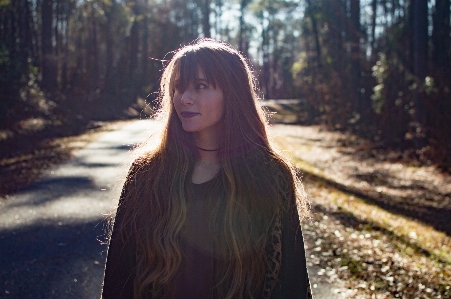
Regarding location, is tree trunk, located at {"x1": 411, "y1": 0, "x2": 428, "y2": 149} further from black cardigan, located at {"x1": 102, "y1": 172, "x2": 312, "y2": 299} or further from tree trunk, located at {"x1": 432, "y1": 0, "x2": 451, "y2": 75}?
black cardigan, located at {"x1": 102, "y1": 172, "x2": 312, "y2": 299}

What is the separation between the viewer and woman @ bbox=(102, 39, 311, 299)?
7.39ft

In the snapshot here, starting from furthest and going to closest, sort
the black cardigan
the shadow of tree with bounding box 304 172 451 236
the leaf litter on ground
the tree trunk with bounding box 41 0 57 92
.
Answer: the tree trunk with bounding box 41 0 57 92 → the shadow of tree with bounding box 304 172 451 236 → the leaf litter on ground → the black cardigan

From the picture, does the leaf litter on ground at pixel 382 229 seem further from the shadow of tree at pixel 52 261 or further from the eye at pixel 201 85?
the shadow of tree at pixel 52 261

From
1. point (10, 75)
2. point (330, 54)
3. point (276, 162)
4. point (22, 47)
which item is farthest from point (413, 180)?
point (330, 54)

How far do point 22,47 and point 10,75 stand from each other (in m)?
4.73

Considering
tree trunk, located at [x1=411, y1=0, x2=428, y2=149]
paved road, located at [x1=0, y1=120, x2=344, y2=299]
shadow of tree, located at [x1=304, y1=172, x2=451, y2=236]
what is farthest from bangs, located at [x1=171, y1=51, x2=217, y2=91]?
tree trunk, located at [x1=411, y1=0, x2=428, y2=149]

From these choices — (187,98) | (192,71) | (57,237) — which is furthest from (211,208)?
(57,237)

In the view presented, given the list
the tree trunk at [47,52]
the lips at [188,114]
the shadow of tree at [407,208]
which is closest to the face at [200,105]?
the lips at [188,114]

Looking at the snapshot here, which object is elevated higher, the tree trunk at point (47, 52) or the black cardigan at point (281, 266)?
the tree trunk at point (47, 52)

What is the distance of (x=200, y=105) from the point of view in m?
2.39

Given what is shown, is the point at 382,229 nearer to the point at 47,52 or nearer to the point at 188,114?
the point at 188,114

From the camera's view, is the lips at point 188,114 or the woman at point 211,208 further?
the lips at point 188,114

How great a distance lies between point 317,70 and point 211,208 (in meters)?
32.8

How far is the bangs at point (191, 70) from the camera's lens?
2.36 m
